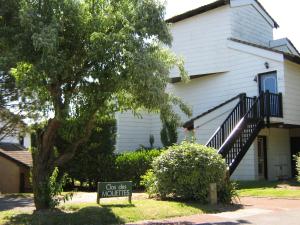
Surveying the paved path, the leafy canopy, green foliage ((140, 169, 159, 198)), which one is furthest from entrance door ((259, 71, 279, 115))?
the leafy canopy

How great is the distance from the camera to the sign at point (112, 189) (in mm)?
13570

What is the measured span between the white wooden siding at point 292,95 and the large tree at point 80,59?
1104cm

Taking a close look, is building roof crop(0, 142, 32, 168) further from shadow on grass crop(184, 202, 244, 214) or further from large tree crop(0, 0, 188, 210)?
shadow on grass crop(184, 202, 244, 214)

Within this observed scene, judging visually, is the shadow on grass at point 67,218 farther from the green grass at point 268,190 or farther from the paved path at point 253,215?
the green grass at point 268,190

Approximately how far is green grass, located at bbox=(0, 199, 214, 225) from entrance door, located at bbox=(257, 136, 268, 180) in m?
10.7

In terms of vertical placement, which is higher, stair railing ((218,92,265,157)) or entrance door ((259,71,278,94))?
entrance door ((259,71,278,94))

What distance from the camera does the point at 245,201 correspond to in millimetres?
15500

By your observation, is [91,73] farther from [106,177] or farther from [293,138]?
[293,138]

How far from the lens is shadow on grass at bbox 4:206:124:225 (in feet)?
36.1

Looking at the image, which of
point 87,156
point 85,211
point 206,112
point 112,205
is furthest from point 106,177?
point 85,211

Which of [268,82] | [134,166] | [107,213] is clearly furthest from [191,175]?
[268,82]

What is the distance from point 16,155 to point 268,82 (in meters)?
15.7

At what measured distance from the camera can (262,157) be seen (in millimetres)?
24141

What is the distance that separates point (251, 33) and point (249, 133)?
26.4 feet
